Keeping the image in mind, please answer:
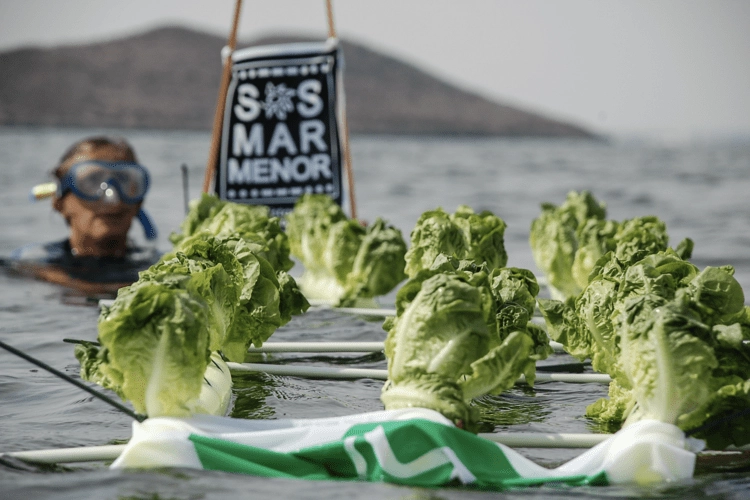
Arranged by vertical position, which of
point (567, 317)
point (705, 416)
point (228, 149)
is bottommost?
point (705, 416)

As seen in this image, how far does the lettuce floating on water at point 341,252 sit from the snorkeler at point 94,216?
1789 millimetres

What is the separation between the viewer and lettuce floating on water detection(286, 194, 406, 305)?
7.68 m

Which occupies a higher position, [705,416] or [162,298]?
[162,298]

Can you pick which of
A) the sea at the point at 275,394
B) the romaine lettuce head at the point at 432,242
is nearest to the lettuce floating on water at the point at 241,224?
the sea at the point at 275,394

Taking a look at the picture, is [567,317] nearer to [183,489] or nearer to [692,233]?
[183,489]

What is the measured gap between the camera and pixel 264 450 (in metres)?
3.72

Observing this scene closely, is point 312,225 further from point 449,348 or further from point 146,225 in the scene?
point 449,348

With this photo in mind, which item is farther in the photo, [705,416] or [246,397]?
[246,397]

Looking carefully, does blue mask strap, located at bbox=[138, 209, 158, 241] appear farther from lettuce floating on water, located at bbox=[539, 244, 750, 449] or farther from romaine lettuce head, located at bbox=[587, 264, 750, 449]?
romaine lettuce head, located at bbox=[587, 264, 750, 449]

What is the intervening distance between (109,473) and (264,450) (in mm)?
634

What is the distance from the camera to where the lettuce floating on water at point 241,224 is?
680 cm

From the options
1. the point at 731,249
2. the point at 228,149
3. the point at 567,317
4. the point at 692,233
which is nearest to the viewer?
the point at 567,317

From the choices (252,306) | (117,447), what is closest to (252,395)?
(252,306)

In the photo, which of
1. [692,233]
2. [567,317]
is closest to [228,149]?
[567,317]
